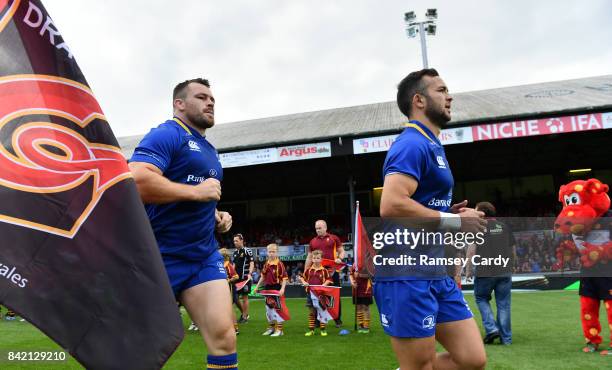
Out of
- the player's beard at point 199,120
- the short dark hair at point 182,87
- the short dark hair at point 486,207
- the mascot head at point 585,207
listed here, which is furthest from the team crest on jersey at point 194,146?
the mascot head at point 585,207

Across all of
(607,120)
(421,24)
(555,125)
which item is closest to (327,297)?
(555,125)

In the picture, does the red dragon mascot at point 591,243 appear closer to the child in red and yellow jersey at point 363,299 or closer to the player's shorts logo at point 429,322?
the child in red and yellow jersey at point 363,299

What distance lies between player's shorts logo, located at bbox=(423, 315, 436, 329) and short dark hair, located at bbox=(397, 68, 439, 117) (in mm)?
1267

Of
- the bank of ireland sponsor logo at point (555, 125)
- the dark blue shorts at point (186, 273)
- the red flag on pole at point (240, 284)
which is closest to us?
the dark blue shorts at point (186, 273)

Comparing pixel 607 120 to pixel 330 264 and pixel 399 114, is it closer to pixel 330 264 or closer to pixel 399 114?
pixel 399 114

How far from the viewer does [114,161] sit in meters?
1.58

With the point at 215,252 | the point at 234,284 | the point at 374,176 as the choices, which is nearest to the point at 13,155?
the point at 215,252

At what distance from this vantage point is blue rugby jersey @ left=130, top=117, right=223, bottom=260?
312 centimetres

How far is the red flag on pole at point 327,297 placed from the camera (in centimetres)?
926

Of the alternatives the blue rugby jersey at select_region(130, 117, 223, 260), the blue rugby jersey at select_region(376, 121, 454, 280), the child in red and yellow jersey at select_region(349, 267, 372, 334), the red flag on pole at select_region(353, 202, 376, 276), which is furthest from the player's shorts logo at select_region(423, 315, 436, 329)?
the child in red and yellow jersey at select_region(349, 267, 372, 334)

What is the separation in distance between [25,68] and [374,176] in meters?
26.3

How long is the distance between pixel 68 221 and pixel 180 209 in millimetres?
1727

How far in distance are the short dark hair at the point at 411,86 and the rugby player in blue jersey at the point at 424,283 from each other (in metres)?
0.23

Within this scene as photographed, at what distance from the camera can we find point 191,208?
3195mm
